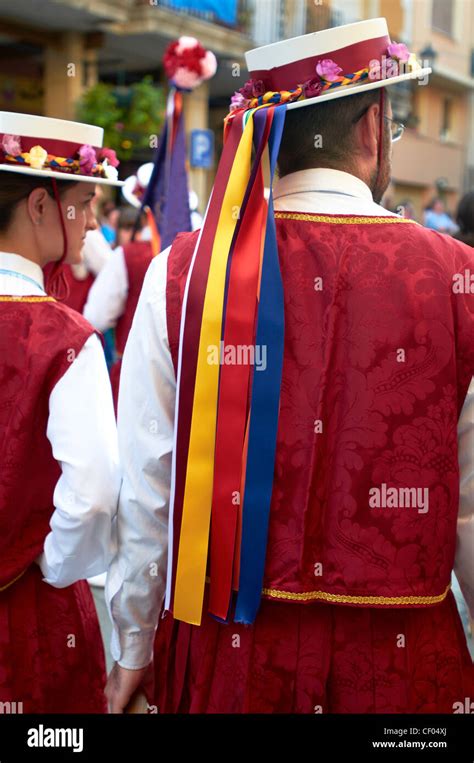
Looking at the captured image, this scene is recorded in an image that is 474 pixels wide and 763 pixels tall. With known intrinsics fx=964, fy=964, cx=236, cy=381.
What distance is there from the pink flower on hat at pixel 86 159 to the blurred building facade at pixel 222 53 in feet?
27.8

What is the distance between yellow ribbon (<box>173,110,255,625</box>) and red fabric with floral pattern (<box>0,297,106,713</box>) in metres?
0.36

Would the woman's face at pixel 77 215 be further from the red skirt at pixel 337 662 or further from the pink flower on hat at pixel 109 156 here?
the red skirt at pixel 337 662

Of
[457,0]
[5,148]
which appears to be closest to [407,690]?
[5,148]

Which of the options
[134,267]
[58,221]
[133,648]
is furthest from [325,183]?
[134,267]

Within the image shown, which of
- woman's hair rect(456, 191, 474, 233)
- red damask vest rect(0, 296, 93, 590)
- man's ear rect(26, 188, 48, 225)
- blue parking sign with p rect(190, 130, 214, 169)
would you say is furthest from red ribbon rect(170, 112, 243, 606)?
blue parking sign with p rect(190, 130, 214, 169)

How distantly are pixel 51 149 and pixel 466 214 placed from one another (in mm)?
2151

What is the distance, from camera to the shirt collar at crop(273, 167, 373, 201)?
179cm

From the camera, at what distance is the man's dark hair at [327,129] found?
1.79m

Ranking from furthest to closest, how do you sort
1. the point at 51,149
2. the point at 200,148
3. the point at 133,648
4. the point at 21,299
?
the point at 200,148, the point at 51,149, the point at 21,299, the point at 133,648

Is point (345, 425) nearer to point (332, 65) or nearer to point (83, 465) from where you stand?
point (83, 465)

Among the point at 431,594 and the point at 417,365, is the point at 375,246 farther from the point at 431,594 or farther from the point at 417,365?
the point at 431,594

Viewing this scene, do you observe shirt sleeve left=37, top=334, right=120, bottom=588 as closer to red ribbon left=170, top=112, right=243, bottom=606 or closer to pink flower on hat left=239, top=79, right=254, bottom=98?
red ribbon left=170, top=112, right=243, bottom=606

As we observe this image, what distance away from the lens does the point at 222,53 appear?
16.0 meters
